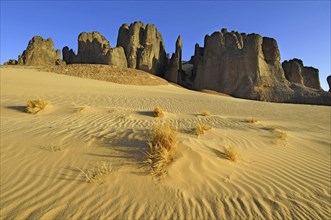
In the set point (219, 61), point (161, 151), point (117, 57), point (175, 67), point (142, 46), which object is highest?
point (142, 46)

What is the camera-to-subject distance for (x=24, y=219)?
8.18ft

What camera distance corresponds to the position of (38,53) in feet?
115

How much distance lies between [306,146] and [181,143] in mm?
3904

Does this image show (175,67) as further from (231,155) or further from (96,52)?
(231,155)

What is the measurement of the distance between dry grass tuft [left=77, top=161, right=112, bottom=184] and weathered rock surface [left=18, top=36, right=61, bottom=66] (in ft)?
122

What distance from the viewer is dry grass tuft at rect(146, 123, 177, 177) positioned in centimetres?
335

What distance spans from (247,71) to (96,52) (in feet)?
71.0

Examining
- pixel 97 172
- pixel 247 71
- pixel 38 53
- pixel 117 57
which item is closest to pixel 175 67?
pixel 117 57

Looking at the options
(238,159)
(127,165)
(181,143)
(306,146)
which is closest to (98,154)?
(127,165)

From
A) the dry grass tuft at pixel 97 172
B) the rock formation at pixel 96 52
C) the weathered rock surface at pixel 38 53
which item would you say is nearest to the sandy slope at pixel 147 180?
the dry grass tuft at pixel 97 172

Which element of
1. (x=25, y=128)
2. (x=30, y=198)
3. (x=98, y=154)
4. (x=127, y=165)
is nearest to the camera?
(x=30, y=198)

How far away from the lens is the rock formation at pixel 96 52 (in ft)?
103

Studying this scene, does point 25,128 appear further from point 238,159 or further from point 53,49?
point 53,49

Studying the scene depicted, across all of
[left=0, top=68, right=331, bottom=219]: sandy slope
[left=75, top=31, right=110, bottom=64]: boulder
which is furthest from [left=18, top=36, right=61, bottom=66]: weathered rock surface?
[left=0, top=68, right=331, bottom=219]: sandy slope
